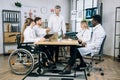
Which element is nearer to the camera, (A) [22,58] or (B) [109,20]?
(A) [22,58]

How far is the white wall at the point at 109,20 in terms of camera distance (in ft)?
18.0

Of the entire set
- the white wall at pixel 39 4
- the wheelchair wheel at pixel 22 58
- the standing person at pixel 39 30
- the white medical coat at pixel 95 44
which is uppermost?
the white wall at pixel 39 4

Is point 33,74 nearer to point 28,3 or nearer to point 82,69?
point 82,69

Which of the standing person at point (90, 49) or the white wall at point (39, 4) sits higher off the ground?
the white wall at point (39, 4)

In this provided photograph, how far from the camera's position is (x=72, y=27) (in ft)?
25.8

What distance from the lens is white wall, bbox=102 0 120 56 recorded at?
216 inches

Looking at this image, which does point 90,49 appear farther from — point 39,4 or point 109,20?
point 39,4

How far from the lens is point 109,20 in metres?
5.68

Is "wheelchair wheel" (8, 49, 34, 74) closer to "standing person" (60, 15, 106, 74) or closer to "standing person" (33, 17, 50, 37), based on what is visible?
"standing person" (60, 15, 106, 74)

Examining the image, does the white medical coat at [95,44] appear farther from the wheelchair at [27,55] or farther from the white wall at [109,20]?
the white wall at [109,20]

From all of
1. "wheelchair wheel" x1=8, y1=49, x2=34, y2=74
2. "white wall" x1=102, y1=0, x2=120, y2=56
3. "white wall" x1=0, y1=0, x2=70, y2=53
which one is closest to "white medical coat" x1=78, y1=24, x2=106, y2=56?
"wheelchair wheel" x1=8, y1=49, x2=34, y2=74

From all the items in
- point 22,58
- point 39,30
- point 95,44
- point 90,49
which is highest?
point 39,30

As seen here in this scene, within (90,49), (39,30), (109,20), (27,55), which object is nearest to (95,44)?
(90,49)

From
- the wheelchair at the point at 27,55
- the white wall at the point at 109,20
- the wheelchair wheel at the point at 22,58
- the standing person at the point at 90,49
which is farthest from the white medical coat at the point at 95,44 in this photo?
the white wall at the point at 109,20
